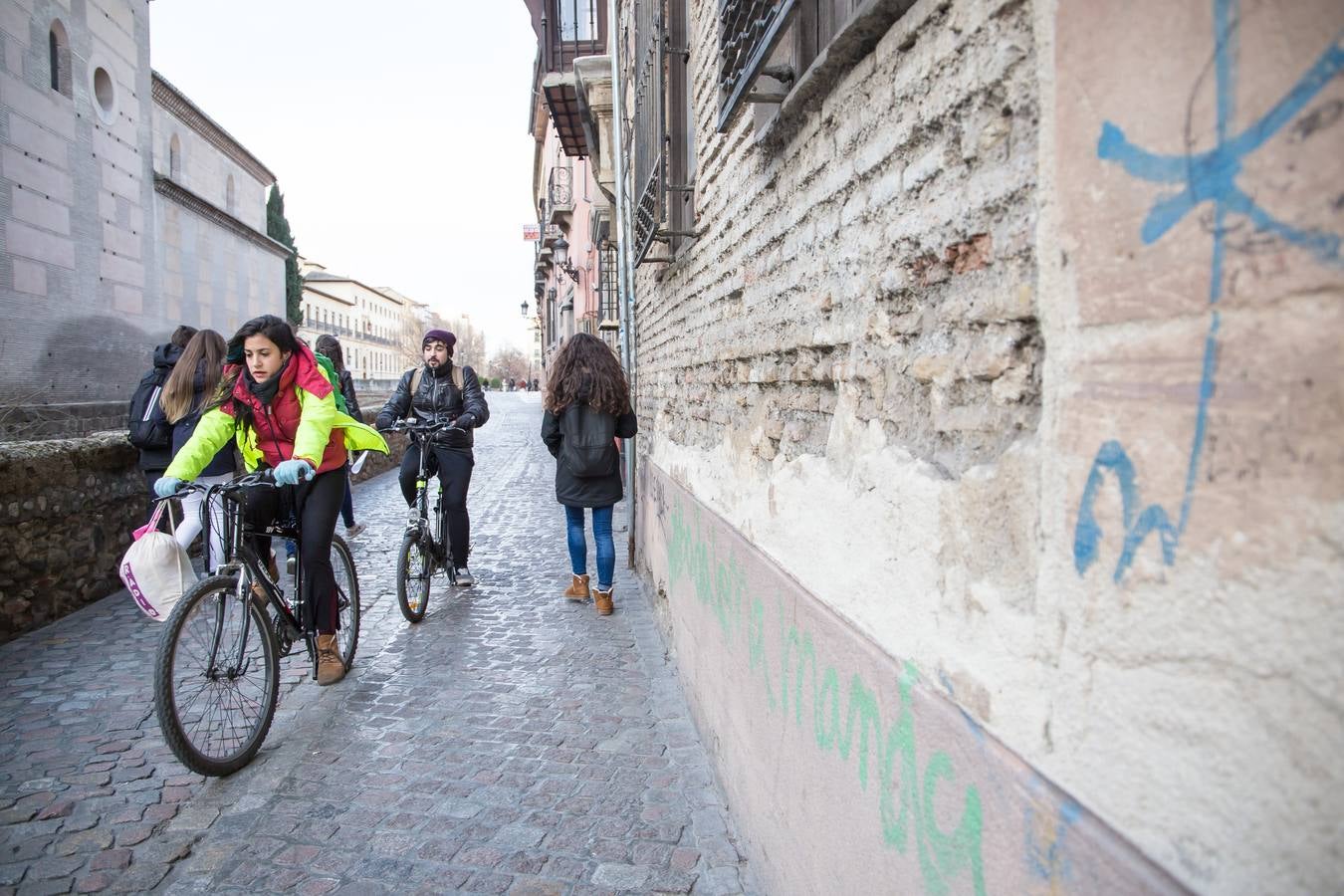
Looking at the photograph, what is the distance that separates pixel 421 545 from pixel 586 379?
5.19 ft

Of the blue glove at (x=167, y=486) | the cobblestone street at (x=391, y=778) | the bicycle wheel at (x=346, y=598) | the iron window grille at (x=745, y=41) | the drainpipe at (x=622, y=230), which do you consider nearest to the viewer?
the iron window grille at (x=745, y=41)

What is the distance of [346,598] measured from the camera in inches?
185

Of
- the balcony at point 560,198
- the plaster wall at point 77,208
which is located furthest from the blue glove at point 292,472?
the balcony at point 560,198

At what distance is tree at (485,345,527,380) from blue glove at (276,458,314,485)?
11976 cm

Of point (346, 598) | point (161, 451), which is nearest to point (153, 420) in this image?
point (161, 451)

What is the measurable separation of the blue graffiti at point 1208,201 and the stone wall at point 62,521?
5.69 m

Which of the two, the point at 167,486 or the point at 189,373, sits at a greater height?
the point at 189,373

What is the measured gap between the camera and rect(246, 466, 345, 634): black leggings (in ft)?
13.8

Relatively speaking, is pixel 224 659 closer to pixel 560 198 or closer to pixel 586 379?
pixel 586 379

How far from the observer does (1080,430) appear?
1.14 m

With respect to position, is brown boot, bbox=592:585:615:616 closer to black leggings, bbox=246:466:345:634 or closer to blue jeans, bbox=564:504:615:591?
blue jeans, bbox=564:504:615:591

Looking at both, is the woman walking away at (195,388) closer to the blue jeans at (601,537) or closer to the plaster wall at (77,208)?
the blue jeans at (601,537)

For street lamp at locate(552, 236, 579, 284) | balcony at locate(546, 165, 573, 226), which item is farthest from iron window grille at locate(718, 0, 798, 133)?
balcony at locate(546, 165, 573, 226)

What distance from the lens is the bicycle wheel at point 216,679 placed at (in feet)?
10.5
